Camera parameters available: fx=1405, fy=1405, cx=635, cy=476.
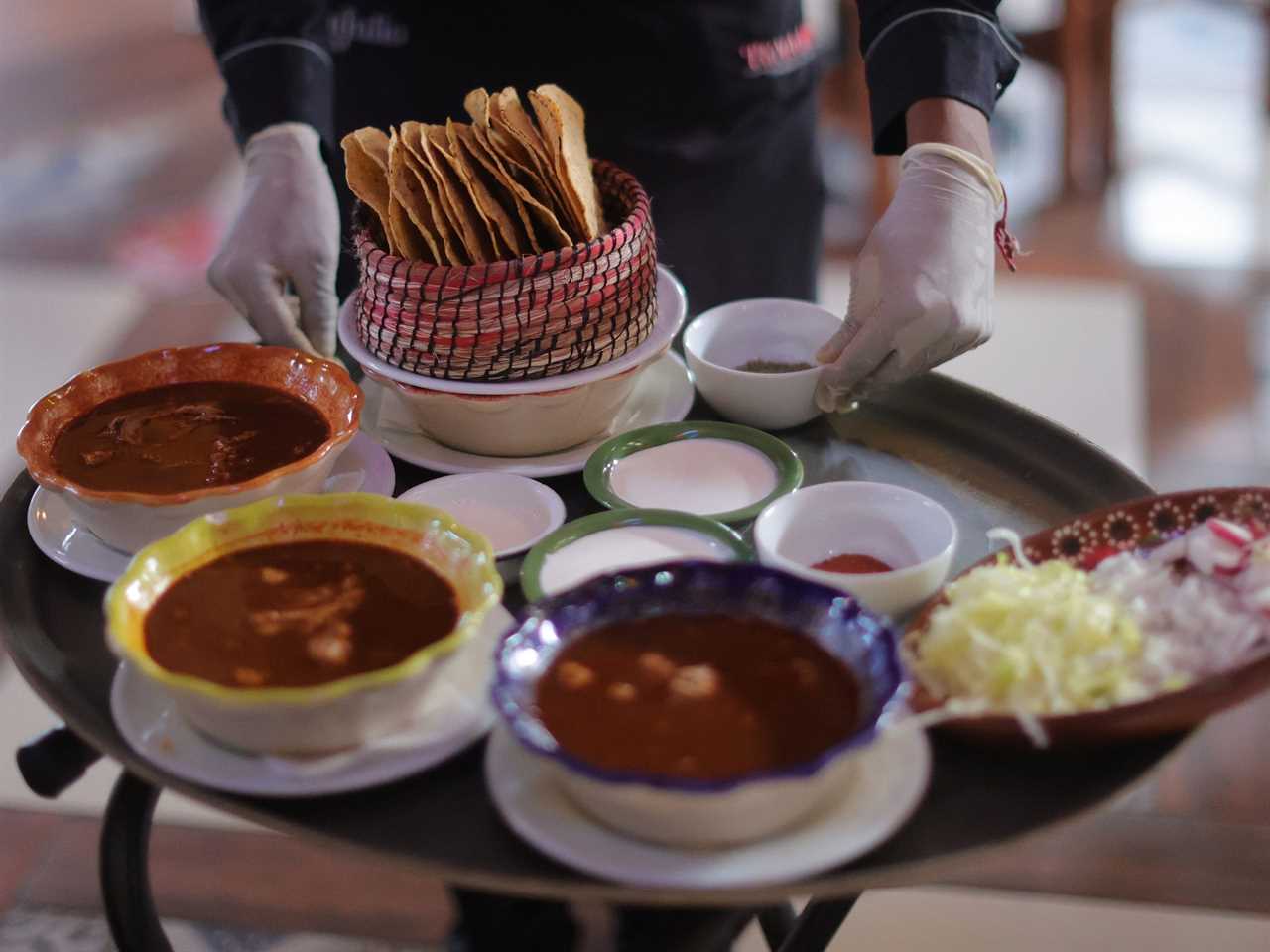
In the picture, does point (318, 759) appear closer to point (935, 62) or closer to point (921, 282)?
point (921, 282)

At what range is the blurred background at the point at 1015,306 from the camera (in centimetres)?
206

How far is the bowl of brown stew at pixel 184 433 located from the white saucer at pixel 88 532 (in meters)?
0.02

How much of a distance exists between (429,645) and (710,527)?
35cm

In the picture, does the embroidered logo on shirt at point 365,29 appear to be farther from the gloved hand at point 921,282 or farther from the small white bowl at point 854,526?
the small white bowl at point 854,526

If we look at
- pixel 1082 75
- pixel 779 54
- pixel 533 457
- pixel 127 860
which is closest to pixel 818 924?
pixel 533 457

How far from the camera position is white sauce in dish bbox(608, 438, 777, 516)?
1.41 m

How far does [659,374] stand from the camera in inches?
65.7

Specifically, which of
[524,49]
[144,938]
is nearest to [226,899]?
[144,938]

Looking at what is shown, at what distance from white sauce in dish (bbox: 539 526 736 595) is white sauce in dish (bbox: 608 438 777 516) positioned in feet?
0.23

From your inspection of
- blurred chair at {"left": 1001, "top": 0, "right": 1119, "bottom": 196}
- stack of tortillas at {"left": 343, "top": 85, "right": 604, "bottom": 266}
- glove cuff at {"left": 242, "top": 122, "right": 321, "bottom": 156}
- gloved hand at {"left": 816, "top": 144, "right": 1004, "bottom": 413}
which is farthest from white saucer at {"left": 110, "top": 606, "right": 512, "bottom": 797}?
blurred chair at {"left": 1001, "top": 0, "right": 1119, "bottom": 196}

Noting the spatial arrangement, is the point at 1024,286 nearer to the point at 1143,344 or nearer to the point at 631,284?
the point at 1143,344

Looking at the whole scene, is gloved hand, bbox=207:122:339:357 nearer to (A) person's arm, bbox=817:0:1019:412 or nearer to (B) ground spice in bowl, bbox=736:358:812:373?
(B) ground spice in bowl, bbox=736:358:812:373

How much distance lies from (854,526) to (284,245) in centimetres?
80

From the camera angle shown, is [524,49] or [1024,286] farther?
[1024,286]
